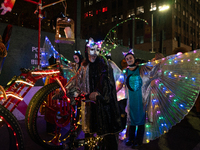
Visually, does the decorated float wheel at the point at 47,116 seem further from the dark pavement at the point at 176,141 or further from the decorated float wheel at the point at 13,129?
the decorated float wheel at the point at 13,129

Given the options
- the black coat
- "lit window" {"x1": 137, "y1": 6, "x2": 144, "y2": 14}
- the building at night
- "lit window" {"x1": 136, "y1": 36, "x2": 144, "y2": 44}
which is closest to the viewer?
the black coat

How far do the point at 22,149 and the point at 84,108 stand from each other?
85 centimetres

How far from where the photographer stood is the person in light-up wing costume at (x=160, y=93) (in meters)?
2.97

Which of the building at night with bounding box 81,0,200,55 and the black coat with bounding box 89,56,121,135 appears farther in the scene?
the building at night with bounding box 81,0,200,55

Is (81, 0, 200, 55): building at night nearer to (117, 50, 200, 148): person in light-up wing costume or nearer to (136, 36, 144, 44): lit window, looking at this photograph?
(136, 36, 144, 44): lit window

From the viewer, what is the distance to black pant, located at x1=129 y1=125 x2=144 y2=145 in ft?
10.4

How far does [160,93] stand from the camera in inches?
130

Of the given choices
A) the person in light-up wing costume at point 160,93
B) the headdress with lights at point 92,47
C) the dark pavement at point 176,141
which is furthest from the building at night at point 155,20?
the headdress with lights at point 92,47

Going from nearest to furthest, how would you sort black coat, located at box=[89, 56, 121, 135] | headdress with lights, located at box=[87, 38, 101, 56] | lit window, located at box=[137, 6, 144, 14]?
black coat, located at box=[89, 56, 121, 135] < headdress with lights, located at box=[87, 38, 101, 56] < lit window, located at box=[137, 6, 144, 14]

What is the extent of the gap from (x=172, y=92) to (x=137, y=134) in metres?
1.10

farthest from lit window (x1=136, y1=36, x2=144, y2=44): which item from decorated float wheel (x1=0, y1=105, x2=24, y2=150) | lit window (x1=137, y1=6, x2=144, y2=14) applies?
decorated float wheel (x1=0, y1=105, x2=24, y2=150)

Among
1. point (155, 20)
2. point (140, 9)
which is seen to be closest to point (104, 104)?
point (155, 20)

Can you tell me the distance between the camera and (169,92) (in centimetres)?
319

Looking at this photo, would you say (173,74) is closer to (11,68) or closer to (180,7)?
(11,68)
